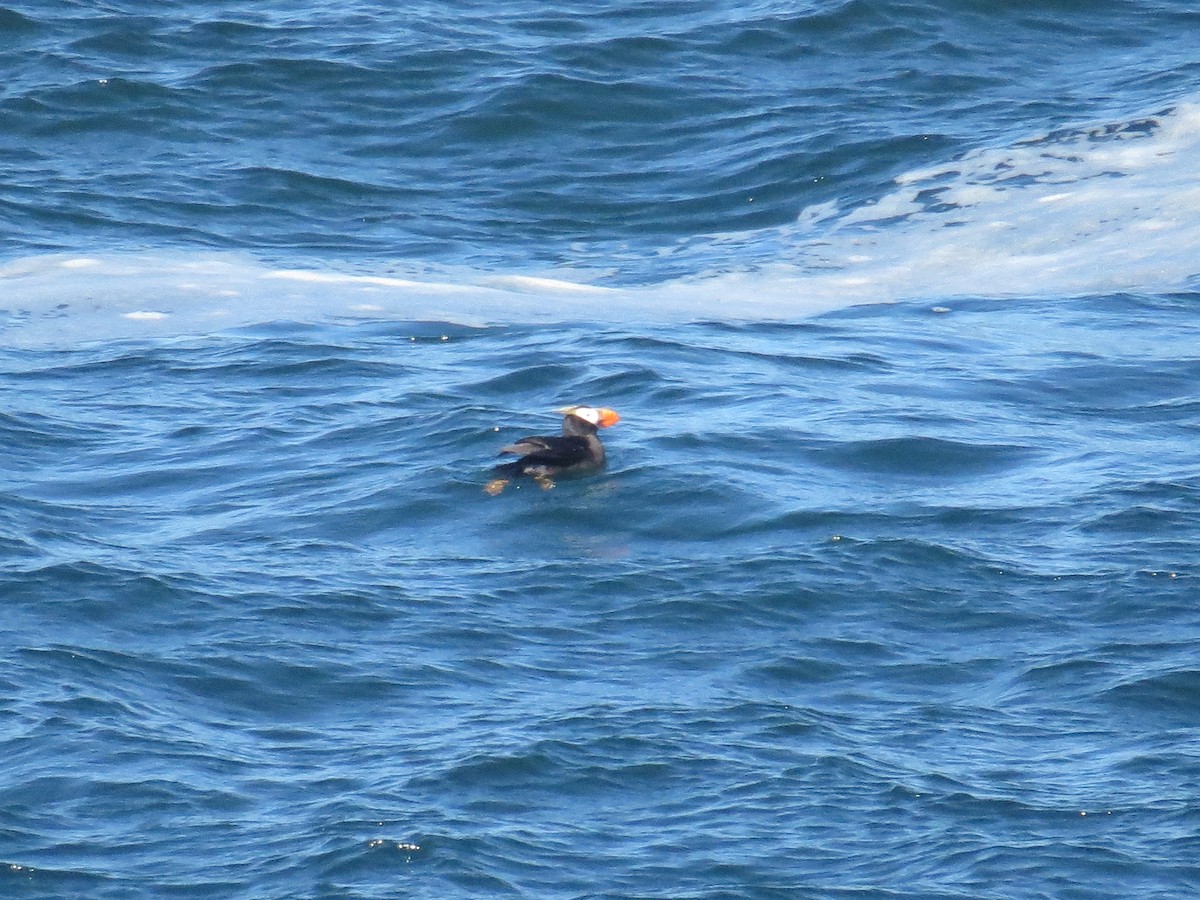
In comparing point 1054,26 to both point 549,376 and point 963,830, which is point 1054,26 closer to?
point 549,376

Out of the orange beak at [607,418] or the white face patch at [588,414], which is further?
the orange beak at [607,418]

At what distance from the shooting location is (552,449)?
26.0 ft

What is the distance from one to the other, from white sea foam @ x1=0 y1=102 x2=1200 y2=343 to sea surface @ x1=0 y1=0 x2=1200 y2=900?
4 centimetres

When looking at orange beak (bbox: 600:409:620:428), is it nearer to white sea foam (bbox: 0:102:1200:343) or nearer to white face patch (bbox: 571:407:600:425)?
white face patch (bbox: 571:407:600:425)

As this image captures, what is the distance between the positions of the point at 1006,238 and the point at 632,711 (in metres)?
6.30

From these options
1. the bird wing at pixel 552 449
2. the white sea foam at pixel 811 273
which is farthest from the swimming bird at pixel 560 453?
the white sea foam at pixel 811 273

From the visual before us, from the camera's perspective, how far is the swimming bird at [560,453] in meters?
7.94

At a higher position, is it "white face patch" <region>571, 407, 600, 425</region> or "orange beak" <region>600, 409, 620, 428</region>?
"white face patch" <region>571, 407, 600, 425</region>

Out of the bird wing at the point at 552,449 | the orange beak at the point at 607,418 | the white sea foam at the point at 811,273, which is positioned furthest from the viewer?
the white sea foam at the point at 811,273

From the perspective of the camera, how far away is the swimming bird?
7.94 m

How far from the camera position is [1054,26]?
A: 15.0m

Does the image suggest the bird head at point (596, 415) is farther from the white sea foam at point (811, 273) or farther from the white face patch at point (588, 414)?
the white sea foam at point (811, 273)

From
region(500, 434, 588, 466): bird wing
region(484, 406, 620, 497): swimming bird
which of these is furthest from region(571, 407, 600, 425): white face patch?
region(500, 434, 588, 466): bird wing

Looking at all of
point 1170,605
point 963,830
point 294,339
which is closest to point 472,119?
point 294,339
